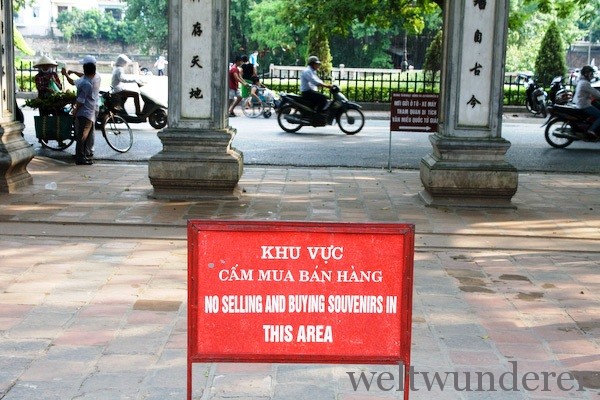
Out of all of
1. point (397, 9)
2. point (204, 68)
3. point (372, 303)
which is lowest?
point (372, 303)

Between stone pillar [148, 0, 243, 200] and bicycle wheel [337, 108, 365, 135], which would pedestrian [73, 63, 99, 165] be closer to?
stone pillar [148, 0, 243, 200]

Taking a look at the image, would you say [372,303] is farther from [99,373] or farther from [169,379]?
[99,373]

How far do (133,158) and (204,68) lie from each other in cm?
425

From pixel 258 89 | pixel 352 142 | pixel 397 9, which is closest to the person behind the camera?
pixel 352 142

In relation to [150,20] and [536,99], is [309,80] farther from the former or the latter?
[150,20]

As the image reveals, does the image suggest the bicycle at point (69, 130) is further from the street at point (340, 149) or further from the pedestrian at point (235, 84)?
the pedestrian at point (235, 84)

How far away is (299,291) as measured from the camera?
3.87 m

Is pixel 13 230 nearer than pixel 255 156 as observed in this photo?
Yes

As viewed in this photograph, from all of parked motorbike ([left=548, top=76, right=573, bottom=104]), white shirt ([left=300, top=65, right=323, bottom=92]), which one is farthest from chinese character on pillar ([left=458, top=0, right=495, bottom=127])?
parked motorbike ([left=548, top=76, right=573, bottom=104])

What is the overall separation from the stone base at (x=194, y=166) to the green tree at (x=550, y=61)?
69.2 feet

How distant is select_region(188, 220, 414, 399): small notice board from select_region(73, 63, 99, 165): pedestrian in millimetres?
9463

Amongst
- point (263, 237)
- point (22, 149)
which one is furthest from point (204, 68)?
point (263, 237)

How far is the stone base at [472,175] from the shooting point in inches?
393

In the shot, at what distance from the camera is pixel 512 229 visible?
903 cm
